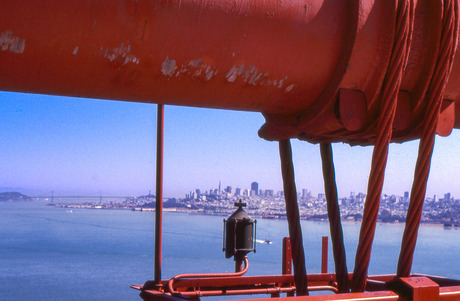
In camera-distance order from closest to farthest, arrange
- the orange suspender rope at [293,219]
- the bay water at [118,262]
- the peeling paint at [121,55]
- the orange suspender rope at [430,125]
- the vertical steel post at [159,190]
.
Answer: the peeling paint at [121,55] < the orange suspender rope at [430,125] < the orange suspender rope at [293,219] < the vertical steel post at [159,190] < the bay water at [118,262]

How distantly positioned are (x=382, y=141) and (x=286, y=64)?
0.33m

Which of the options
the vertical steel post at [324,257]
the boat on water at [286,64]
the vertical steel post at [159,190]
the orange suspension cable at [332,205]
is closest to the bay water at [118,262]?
the vertical steel post at [324,257]

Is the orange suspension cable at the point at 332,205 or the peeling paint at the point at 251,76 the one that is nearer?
the peeling paint at the point at 251,76

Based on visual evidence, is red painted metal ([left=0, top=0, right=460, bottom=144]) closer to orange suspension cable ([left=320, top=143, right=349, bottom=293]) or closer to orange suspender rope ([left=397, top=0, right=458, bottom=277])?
orange suspender rope ([left=397, top=0, right=458, bottom=277])

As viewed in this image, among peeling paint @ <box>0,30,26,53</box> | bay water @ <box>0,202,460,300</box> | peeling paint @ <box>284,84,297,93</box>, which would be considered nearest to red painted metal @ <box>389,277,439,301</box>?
peeling paint @ <box>284,84,297,93</box>

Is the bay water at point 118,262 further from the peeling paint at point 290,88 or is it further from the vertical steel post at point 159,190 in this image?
the peeling paint at point 290,88

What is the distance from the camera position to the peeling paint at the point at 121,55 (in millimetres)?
1214

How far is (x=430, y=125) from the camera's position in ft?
4.93

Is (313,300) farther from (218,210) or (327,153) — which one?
(218,210)

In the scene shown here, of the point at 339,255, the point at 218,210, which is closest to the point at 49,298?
the point at 339,255

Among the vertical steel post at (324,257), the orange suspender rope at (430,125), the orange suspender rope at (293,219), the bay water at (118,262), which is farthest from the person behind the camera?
the bay water at (118,262)

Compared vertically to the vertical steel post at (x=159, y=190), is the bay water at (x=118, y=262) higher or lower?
lower

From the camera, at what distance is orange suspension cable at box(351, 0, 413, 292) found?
54.0 inches

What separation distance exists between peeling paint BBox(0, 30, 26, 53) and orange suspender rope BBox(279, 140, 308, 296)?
1.01 m
